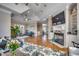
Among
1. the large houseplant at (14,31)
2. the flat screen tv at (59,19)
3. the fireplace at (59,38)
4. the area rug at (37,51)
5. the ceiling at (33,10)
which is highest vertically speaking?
the ceiling at (33,10)

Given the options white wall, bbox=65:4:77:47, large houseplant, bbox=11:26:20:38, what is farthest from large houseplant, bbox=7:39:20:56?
white wall, bbox=65:4:77:47

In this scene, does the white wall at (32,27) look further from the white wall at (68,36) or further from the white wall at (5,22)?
the white wall at (68,36)

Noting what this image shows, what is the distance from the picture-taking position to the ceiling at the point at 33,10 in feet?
10.1

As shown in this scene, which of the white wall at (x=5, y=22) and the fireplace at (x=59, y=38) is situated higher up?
the white wall at (x=5, y=22)

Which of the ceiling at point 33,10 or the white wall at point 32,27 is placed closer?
the ceiling at point 33,10

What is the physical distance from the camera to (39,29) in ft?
10.5

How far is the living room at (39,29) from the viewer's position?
120 inches

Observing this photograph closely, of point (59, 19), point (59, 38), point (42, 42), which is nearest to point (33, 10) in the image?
point (59, 19)

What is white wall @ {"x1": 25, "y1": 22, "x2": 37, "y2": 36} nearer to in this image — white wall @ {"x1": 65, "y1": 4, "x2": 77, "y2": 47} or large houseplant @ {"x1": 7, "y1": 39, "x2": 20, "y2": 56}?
large houseplant @ {"x1": 7, "y1": 39, "x2": 20, "y2": 56}

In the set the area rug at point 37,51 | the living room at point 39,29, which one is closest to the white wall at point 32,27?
the living room at point 39,29

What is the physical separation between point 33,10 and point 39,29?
0.45 metres

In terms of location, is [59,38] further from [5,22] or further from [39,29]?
[5,22]

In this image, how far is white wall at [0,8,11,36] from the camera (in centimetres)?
308

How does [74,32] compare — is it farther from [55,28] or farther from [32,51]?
[32,51]
